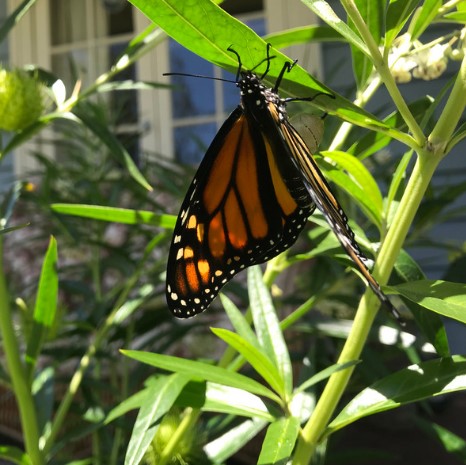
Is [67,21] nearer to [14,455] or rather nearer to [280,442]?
[14,455]

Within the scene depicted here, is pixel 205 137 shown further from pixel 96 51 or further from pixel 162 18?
pixel 162 18

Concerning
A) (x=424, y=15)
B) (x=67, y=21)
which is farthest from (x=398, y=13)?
(x=67, y=21)

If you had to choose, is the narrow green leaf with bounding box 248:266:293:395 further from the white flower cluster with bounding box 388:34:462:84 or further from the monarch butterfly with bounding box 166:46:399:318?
the white flower cluster with bounding box 388:34:462:84

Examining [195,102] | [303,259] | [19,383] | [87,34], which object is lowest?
[19,383]

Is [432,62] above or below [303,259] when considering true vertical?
above

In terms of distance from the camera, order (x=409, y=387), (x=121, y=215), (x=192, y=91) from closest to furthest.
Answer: (x=409, y=387), (x=121, y=215), (x=192, y=91)

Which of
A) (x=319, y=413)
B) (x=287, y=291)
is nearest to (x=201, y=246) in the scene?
(x=319, y=413)

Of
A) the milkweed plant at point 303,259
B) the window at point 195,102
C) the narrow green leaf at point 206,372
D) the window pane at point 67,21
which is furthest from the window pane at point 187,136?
the narrow green leaf at point 206,372
